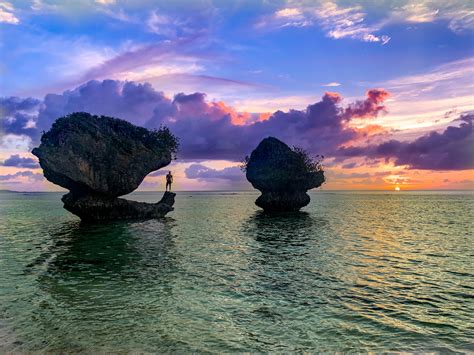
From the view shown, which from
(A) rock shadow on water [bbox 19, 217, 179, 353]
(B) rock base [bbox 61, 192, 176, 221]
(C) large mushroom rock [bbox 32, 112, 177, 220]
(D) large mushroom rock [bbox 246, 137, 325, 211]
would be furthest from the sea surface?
(D) large mushroom rock [bbox 246, 137, 325, 211]

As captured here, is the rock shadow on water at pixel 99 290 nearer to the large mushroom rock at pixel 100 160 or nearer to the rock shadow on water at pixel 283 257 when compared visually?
the rock shadow on water at pixel 283 257

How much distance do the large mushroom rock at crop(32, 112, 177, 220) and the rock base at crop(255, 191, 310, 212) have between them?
25743mm

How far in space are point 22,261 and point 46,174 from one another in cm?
2282

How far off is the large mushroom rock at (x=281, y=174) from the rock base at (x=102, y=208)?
26.2m

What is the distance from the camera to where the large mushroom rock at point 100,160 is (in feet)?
133

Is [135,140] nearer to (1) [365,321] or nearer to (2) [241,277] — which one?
(2) [241,277]

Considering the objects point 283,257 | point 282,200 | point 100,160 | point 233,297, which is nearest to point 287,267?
point 283,257

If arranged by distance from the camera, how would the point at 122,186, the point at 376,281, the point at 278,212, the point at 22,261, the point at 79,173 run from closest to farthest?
the point at 376,281 < the point at 22,261 < the point at 79,173 < the point at 122,186 < the point at 278,212

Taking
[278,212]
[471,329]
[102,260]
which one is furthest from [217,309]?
[278,212]

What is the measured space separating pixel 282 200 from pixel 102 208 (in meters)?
36.5

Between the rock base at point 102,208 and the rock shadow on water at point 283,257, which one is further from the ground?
the rock base at point 102,208

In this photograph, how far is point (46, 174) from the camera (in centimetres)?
4303

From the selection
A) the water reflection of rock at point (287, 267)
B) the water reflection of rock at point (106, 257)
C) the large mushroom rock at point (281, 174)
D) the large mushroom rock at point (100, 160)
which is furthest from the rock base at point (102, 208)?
the large mushroom rock at point (281, 174)

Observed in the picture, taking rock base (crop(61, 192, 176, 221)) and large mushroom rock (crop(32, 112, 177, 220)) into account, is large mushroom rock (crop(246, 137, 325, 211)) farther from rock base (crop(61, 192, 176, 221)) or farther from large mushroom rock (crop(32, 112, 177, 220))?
rock base (crop(61, 192, 176, 221))
